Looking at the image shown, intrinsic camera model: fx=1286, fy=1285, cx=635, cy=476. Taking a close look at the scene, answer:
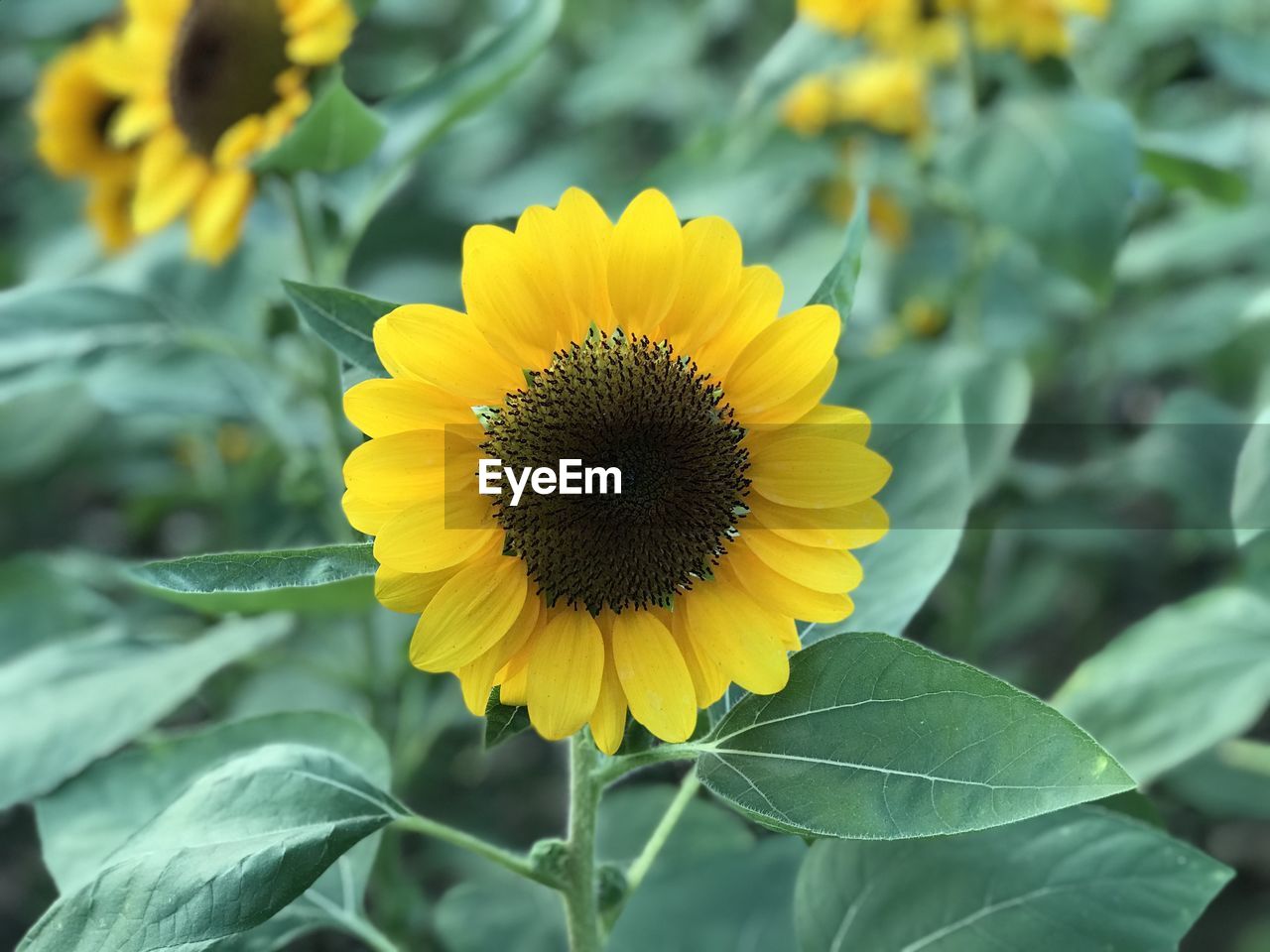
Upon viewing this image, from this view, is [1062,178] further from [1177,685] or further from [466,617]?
[466,617]

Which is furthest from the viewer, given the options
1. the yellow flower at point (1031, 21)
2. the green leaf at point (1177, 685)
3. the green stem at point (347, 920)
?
the yellow flower at point (1031, 21)

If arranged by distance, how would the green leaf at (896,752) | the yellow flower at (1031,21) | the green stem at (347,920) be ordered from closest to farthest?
the green leaf at (896,752), the green stem at (347,920), the yellow flower at (1031,21)

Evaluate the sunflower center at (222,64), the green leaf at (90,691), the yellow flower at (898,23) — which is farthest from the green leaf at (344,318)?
the yellow flower at (898,23)

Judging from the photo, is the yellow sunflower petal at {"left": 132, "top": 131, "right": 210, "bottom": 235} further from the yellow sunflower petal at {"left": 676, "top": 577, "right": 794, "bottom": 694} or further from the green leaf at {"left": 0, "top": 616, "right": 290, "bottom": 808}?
the yellow sunflower petal at {"left": 676, "top": 577, "right": 794, "bottom": 694}

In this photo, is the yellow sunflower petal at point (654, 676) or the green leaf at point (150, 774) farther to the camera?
the green leaf at point (150, 774)

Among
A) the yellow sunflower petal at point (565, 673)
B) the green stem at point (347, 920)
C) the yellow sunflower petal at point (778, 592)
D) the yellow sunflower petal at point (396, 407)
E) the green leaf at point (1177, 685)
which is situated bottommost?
the green leaf at point (1177, 685)

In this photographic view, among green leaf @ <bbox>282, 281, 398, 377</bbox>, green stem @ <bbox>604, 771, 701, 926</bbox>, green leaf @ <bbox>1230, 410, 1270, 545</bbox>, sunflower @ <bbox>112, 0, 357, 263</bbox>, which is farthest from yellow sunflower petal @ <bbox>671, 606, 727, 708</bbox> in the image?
sunflower @ <bbox>112, 0, 357, 263</bbox>

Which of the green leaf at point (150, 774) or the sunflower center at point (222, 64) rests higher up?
the sunflower center at point (222, 64)

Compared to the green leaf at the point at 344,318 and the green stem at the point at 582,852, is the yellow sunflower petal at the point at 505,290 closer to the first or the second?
the green leaf at the point at 344,318
